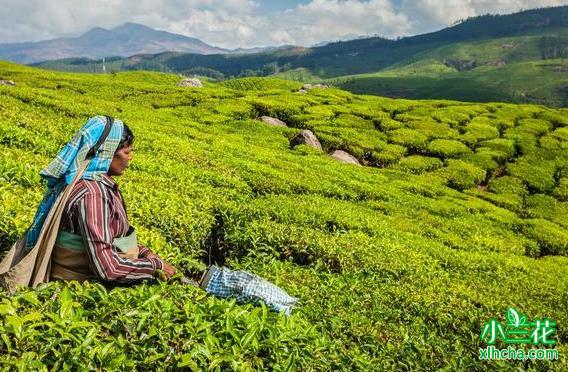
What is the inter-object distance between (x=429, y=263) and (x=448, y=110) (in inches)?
1304

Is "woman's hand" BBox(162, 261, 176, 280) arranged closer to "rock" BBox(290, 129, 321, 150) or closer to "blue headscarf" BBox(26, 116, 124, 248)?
"blue headscarf" BBox(26, 116, 124, 248)

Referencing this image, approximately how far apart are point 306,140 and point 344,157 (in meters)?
2.64

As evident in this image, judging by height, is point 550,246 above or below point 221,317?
below

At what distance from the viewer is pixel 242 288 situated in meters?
5.61

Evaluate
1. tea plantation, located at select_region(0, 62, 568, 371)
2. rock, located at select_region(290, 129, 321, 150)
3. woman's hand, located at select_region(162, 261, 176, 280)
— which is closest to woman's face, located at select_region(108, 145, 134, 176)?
woman's hand, located at select_region(162, 261, 176, 280)

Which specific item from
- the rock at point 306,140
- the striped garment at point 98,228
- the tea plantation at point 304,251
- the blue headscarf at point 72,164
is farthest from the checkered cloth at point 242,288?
the rock at point 306,140

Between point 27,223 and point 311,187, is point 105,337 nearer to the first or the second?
point 27,223

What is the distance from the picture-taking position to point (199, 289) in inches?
213

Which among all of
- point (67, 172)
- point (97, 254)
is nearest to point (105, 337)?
point (97, 254)

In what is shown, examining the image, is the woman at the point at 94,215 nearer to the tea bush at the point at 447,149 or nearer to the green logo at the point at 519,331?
the green logo at the point at 519,331

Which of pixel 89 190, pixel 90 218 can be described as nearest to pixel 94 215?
pixel 90 218

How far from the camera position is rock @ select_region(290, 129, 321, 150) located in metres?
27.5

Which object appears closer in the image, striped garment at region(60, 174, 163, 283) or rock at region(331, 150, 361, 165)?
striped garment at region(60, 174, 163, 283)

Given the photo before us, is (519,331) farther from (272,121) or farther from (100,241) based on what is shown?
(272,121)
